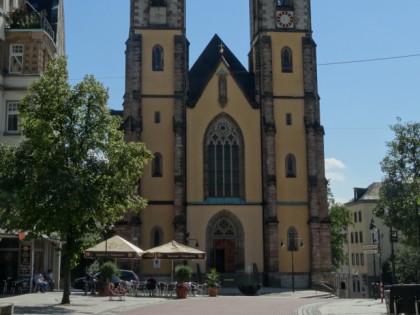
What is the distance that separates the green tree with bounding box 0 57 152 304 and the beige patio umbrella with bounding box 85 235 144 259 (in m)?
5.19

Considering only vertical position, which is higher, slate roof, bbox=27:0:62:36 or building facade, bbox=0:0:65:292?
slate roof, bbox=27:0:62:36

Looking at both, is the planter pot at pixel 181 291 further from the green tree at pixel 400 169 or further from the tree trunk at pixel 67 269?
the green tree at pixel 400 169

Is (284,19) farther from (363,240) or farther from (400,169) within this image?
(363,240)

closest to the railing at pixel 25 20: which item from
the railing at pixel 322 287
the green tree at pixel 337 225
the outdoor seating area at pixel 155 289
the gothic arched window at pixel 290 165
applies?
the outdoor seating area at pixel 155 289

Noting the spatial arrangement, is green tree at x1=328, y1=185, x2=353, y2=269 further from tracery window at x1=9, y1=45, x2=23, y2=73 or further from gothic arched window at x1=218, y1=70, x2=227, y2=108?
tracery window at x1=9, y1=45, x2=23, y2=73

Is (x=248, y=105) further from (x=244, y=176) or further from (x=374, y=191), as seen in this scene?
(x=374, y=191)

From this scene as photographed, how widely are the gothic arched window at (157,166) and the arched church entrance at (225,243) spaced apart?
513 centimetres

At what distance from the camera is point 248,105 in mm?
51156

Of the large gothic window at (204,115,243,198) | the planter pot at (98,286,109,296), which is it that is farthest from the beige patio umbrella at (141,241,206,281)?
the large gothic window at (204,115,243,198)

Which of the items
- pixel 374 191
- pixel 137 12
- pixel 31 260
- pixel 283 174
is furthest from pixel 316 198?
pixel 374 191

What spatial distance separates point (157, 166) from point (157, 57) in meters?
8.18

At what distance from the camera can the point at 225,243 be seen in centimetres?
5019

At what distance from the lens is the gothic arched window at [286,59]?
170 feet

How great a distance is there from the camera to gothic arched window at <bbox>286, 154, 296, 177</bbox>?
50500 mm
